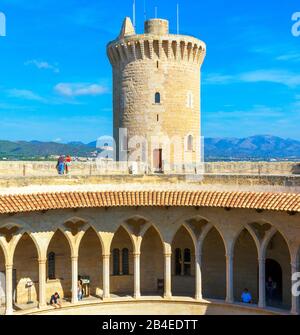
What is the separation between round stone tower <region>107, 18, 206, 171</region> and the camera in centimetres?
3912

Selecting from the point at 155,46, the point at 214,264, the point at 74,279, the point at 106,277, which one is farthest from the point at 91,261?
the point at 155,46

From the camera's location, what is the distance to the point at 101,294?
28969mm

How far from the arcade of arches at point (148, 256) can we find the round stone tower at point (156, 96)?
10.6 metres

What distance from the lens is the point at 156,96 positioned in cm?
3922

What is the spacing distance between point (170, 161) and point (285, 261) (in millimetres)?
15466

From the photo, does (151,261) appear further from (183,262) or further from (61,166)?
(61,166)

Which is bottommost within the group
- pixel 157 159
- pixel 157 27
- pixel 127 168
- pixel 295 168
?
pixel 295 168

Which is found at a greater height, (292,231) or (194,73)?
(194,73)

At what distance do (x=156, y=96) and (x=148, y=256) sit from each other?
49.5 feet

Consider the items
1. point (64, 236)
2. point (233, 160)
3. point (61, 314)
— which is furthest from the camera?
point (233, 160)

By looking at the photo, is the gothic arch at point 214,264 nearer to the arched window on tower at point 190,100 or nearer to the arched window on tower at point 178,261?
the arched window on tower at point 178,261
